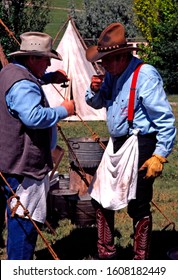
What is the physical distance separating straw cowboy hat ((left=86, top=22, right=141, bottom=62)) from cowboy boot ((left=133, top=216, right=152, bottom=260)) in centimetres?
119

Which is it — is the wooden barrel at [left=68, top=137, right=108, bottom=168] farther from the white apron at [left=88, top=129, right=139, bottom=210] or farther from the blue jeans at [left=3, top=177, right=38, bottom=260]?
the blue jeans at [left=3, top=177, right=38, bottom=260]

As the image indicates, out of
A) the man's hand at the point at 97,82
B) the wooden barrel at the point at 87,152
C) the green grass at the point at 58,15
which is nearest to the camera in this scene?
the man's hand at the point at 97,82

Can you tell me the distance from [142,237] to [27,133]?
4.00 feet

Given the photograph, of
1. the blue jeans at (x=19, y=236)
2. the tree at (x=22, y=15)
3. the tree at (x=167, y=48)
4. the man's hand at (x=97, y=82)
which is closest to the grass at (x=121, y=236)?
the blue jeans at (x=19, y=236)

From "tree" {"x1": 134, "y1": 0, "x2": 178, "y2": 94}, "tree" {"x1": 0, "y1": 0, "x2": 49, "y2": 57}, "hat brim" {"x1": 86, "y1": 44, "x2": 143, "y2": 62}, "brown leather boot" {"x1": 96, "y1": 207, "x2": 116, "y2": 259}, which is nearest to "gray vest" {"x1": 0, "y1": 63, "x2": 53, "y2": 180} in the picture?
"hat brim" {"x1": 86, "y1": 44, "x2": 143, "y2": 62}

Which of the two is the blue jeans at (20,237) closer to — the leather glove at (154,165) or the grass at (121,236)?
the leather glove at (154,165)

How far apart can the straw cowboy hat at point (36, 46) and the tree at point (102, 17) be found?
85.7 feet

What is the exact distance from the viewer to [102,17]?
30.4 meters

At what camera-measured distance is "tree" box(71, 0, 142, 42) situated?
99.6 ft

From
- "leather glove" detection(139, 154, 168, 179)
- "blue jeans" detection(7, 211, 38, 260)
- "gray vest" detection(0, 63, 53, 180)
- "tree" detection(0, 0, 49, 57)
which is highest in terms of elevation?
"gray vest" detection(0, 63, 53, 180)

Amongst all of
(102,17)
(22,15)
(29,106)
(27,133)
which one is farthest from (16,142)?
(102,17)

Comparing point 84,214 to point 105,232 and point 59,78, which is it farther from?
point 59,78

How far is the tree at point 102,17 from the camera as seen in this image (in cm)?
3034
